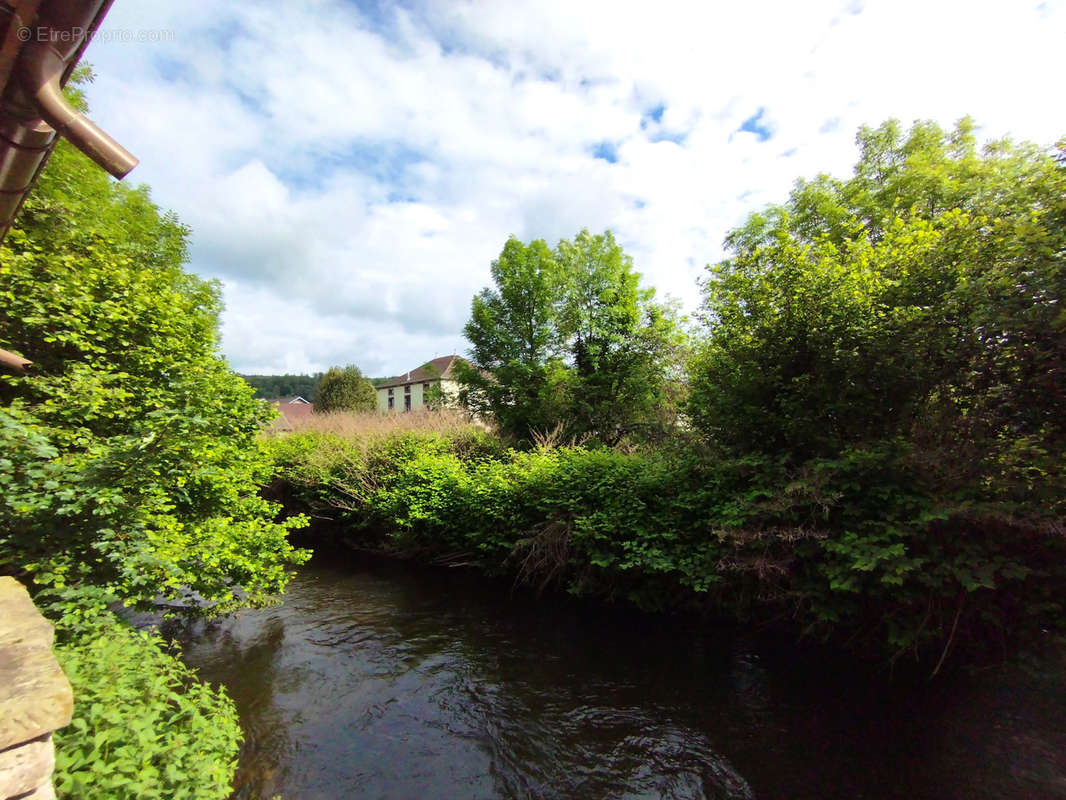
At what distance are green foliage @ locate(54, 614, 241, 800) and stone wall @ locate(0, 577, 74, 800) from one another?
31 cm

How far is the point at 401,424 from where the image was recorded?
50.9 ft

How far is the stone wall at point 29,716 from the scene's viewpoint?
1.66 m

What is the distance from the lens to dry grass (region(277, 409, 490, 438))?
A: 14.7m

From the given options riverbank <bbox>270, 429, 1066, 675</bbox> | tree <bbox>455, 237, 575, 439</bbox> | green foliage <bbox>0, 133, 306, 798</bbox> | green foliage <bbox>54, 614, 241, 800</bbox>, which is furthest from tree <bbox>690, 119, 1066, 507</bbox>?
tree <bbox>455, 237, 575, 439</bbox>

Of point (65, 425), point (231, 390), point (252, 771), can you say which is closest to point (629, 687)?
point (252, 771)

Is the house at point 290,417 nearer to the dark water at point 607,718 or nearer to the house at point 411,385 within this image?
the dark water at point 607,718

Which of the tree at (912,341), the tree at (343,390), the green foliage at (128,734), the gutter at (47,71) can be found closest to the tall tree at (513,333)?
the tree at (912,341)

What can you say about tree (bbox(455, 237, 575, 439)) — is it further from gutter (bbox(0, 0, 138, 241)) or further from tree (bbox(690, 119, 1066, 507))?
gutter (bbox(0, 0, 138, 241))

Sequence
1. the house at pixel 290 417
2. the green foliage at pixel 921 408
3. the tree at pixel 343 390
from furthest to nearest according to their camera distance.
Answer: the tree at pixel 343 390, the house at pixel 290 417, the green foliage at pixel 921 408

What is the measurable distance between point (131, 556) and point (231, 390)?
2896mm

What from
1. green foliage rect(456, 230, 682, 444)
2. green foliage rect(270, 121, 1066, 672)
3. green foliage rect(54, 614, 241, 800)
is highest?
green foliage rect(456, 230, 682, 444)

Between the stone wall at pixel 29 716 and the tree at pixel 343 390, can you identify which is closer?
the stone wall at pixel 29 716

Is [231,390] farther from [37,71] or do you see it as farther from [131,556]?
[37,71]

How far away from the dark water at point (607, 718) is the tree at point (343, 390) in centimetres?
3117
